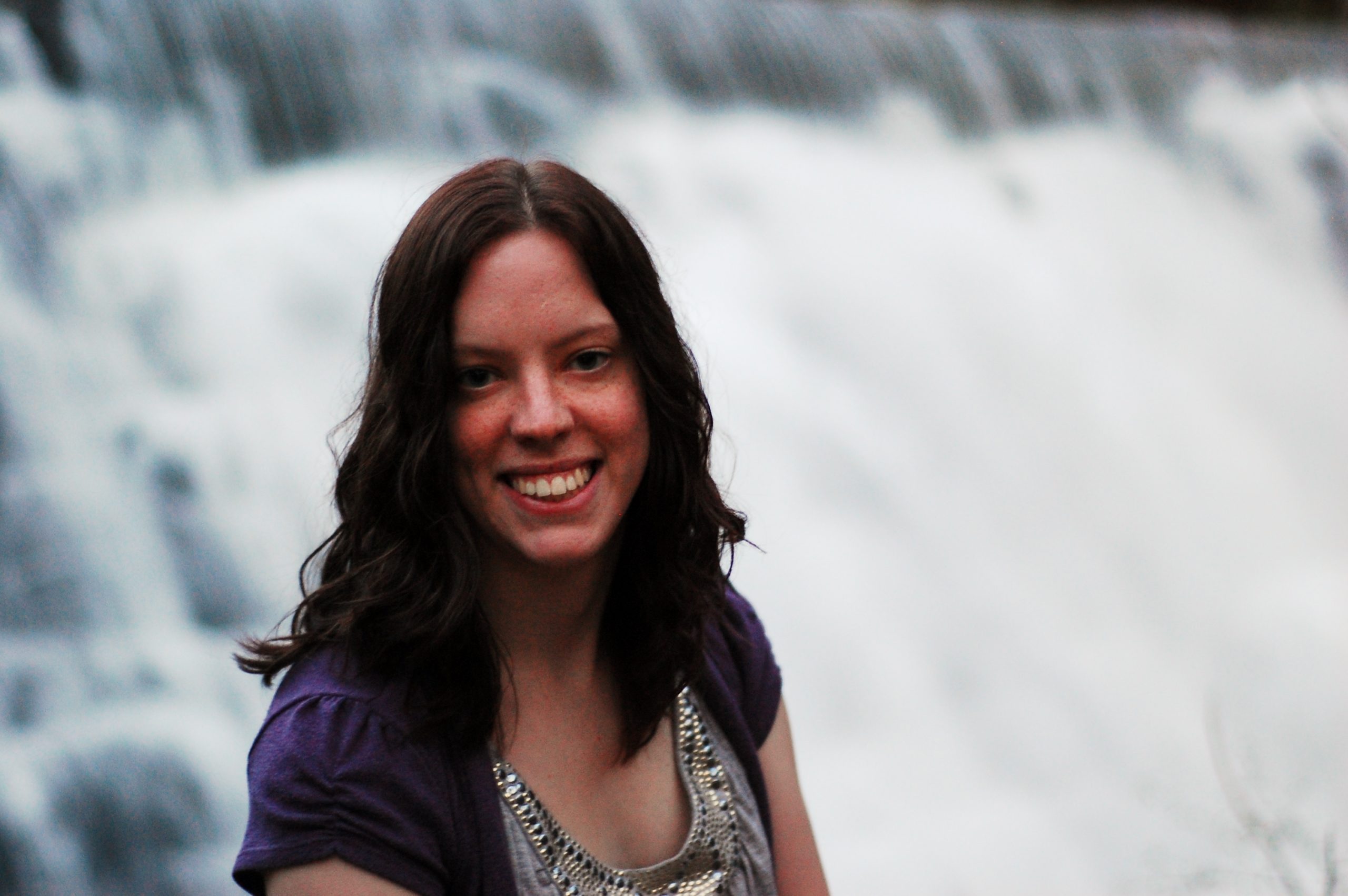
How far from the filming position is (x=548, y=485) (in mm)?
1355

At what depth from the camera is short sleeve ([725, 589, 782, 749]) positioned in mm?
1649

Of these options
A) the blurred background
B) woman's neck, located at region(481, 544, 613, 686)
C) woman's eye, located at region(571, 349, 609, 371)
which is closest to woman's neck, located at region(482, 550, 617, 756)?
woman's neck, located at region(481, 544, 613, 686)

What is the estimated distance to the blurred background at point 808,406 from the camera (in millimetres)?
3910

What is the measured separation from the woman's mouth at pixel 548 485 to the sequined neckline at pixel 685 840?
0.26 meters

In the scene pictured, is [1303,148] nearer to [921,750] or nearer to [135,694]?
[921,750]

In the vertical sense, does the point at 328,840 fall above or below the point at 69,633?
below

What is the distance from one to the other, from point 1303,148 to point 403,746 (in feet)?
27.4

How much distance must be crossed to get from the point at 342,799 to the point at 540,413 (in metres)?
0.39

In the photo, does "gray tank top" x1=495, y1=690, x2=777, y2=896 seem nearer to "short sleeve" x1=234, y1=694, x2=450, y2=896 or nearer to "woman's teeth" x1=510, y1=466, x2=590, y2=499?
"short sleeve" x1=234, y1=694, x2=450, y2=896

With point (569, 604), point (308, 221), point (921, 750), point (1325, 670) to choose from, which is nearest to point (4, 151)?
point (308, 221)

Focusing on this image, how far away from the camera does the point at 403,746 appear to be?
1.30m

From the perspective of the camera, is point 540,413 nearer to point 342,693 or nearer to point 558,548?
point 558,548

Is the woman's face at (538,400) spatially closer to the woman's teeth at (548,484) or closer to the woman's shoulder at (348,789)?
the woman's teeth at (548,484)

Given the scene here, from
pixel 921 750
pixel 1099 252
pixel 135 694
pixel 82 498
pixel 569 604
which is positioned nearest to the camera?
pixel 569 604
